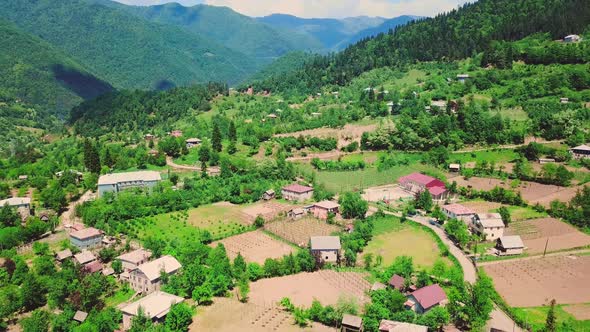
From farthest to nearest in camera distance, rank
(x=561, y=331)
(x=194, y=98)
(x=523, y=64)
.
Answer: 1. (x=194, y=98)
2. (x=523, y=64)
3. (x=561, y=331)

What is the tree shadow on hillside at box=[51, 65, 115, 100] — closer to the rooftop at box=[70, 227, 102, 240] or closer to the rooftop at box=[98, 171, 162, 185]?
the rooftop at box=[98, 171, 162, 185]

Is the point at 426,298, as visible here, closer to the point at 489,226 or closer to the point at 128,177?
the point at 489,226

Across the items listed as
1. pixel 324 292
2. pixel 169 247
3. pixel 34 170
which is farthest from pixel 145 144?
pixel 324 292

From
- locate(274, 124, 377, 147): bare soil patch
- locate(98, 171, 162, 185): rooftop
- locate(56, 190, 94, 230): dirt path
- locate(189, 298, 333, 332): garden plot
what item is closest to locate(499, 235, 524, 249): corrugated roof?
locate(189, 298, 333, 332): garden plot

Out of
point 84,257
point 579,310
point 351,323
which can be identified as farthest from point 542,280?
point 84,257

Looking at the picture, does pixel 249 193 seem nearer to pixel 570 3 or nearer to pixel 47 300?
pixel 47 300

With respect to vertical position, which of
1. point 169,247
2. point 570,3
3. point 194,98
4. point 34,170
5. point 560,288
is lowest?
point 560,288
